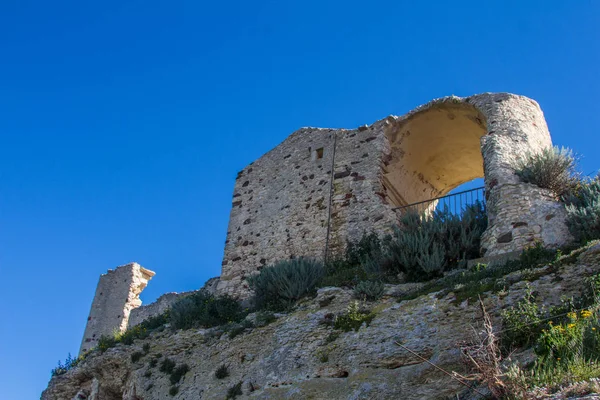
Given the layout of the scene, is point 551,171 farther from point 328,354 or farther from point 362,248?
point 328,354

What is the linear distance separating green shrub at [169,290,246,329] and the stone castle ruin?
0.64m

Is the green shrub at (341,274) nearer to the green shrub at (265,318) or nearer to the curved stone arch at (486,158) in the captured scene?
the green shrub at (265,318)

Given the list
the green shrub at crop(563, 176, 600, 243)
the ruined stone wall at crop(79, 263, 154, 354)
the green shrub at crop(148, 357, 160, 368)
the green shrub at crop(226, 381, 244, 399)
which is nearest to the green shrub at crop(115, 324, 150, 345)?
the green shrub at crop(148, 357, 160, 368)

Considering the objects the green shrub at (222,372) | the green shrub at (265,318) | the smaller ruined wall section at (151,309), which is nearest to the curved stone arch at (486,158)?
the green shrub at (265,318)

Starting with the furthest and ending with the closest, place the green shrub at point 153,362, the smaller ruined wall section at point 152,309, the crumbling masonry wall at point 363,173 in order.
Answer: the smaller ruined wall section at point 152,309 → the crumbling masonry wall at point 363,173 → the green shrub at point 153,362

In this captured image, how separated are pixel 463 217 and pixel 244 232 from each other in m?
4.75

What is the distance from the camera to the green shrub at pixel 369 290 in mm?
8891

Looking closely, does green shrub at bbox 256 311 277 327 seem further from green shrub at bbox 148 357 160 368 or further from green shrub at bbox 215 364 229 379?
green shrub at bbox 148 357 160 368

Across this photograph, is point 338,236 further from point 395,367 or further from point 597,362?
point 597,362

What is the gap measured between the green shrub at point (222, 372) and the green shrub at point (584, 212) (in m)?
5.10

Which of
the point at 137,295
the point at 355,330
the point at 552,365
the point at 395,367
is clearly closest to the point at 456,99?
the point at 355,330

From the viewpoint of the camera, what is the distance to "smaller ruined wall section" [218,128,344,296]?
12.7m

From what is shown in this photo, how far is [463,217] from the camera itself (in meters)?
10.8

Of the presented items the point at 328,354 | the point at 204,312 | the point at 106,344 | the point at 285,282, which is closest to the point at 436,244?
the point at 285,282
